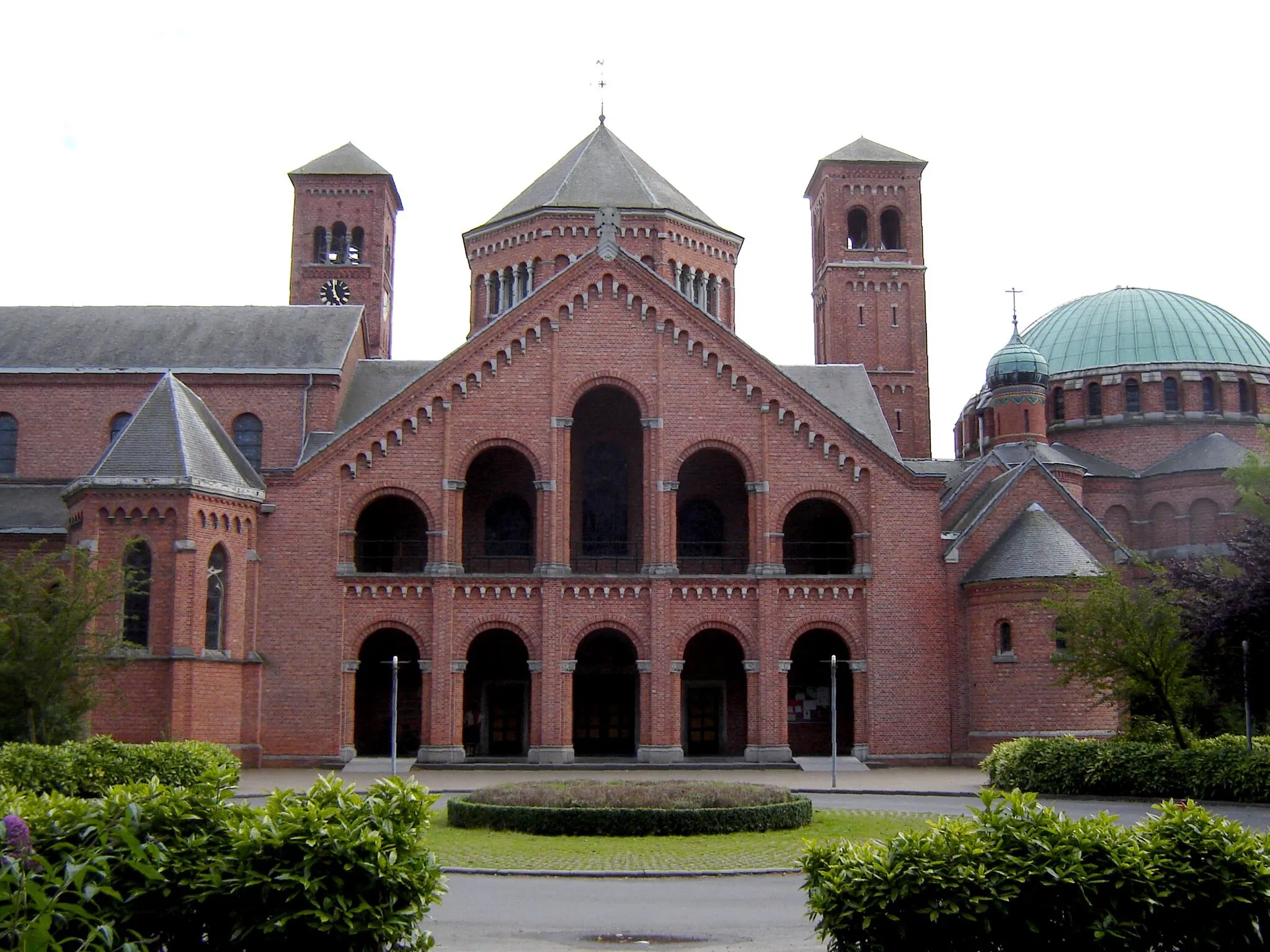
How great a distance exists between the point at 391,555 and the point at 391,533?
783 mm

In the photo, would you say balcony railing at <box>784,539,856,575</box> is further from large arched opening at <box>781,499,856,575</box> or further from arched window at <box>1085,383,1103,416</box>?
arched window at <box>1085,383,1103,416</box>

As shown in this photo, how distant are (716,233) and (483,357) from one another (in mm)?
16919

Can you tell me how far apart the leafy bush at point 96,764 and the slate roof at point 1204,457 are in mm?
43804

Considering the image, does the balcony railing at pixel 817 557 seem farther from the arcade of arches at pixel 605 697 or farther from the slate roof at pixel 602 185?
the slate roof at pixel 602 185

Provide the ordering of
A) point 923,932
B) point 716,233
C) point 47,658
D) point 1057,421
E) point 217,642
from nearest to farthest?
point 923,932, point 47,658, point 217,642, point 716,233, point 1057,421

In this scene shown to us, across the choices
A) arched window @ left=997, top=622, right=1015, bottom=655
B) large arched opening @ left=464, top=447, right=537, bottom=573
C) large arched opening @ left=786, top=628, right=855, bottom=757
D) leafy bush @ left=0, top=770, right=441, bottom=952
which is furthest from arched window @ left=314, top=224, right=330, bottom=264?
leafy bush @ left=0, top=770, right=441, bottom=952

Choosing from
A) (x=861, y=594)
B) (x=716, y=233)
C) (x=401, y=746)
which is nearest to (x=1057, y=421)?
(x=716, y=233)

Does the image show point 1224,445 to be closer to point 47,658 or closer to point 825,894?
point 47,658

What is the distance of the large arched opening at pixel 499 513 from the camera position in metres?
46.1

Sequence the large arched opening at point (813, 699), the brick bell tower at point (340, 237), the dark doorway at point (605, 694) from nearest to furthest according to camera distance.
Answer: the large arched opening at point (813, 699)
the dark doorway at point (605, 694)
the brick bell tower at point (340, 237)

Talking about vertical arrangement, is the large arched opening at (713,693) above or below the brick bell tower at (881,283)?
below

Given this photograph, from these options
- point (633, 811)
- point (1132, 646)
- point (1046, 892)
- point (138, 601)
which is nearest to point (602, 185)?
point (138, 601)

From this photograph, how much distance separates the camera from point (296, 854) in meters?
10.4

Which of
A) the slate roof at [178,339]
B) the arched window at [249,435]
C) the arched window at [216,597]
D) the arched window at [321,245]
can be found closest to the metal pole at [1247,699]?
the arched window at [216,597]
